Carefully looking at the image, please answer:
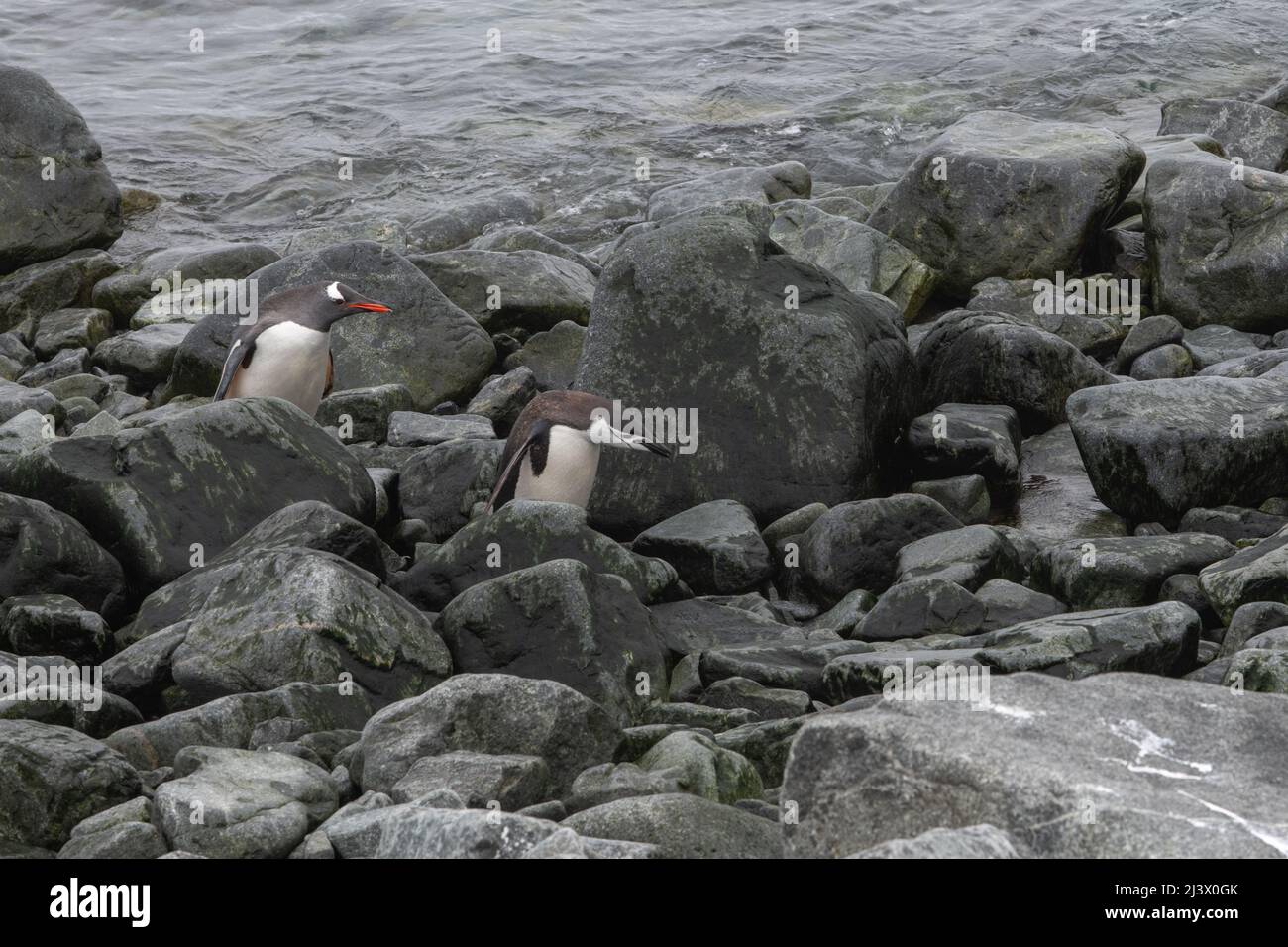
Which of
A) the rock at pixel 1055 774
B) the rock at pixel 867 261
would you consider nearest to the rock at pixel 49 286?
the rock at pixel 867 261

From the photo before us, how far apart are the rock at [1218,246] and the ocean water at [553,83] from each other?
233 inches

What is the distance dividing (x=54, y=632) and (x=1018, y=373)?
5.27m

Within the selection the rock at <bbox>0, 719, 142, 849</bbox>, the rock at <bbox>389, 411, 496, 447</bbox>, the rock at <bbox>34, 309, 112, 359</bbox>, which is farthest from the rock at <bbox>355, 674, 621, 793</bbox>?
the rock at <bbox>34, 309, 112, 359</bbox>

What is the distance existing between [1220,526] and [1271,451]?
460 millimetres

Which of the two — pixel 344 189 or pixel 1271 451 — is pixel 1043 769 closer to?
pixel 1271 451

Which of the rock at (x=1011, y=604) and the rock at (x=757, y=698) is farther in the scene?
the rock at (x=1011, y=604)

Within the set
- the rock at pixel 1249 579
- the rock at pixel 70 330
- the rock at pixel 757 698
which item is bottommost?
the rock at pixel 70 330

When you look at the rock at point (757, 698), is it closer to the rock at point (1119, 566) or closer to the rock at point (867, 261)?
the rock at point (1119, 566)

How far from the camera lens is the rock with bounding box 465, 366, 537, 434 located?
952 cm

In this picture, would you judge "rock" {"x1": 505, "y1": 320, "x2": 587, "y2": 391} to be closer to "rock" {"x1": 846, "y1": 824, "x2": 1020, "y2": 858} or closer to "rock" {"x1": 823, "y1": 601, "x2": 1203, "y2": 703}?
"rock" {"x1": 823, "y1": 601, "x2": 1203, "y2": 703}

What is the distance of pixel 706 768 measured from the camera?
172 inches

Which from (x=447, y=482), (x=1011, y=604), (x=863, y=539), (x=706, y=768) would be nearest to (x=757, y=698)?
(x=706, y=768)

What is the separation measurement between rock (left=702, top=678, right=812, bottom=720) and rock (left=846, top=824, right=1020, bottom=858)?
2.28m

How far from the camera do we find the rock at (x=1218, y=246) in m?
9.94
